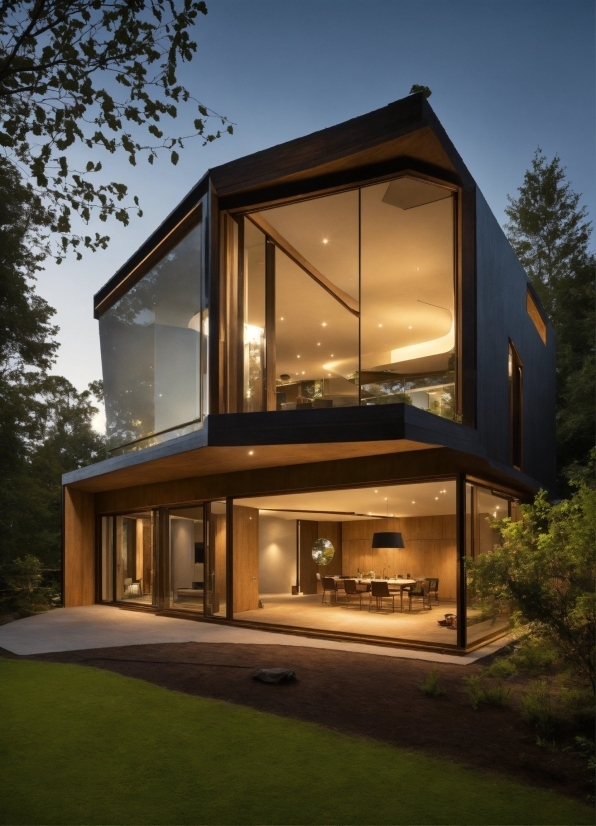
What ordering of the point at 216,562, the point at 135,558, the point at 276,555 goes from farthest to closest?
the point at 276,555 → the point at 135,558 → the point at 216,562

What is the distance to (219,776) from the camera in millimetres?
5477

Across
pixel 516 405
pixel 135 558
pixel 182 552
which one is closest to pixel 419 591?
pixel 516 405

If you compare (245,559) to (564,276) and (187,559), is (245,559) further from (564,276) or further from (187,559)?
(564,276)

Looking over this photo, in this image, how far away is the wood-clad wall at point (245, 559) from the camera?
15.1 metres

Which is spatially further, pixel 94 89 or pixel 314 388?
pixel 314 388

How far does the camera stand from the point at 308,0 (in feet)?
20.7

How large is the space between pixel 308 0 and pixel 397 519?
17.8 meters

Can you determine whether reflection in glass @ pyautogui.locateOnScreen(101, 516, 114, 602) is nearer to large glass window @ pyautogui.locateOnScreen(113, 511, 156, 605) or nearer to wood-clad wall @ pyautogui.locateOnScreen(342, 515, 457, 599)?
large glass window @ pyautogui.locateOnScreen(113, 511, 156, 605)

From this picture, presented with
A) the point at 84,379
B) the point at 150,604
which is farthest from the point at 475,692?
the point at 84,379

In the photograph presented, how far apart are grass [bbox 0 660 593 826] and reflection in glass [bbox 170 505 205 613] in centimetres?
820

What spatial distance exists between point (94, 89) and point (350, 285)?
11.4 metres

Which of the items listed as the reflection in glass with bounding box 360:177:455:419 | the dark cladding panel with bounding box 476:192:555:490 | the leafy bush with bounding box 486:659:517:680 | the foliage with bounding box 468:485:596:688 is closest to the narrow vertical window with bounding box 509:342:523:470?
the dark cladding panel with bounding box 476:192:555:490

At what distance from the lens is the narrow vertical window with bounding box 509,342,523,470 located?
15641 millimetres

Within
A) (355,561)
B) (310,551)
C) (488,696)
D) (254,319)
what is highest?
(254,319)
